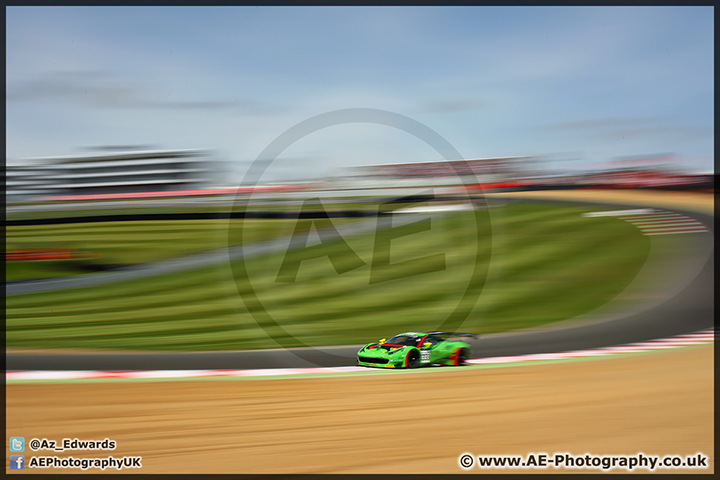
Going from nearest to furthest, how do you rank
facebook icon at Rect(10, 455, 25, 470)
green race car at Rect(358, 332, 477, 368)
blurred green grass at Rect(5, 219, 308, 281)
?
facebook icon at Rect(10, 455, 25, 470) → green race car at Rect(358, 332, 477, 368) → blurred green grass at Rect(5, 219, 308, 281)

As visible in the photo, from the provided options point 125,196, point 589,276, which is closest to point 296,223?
point 125,196

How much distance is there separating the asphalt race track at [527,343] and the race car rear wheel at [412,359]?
1.04m

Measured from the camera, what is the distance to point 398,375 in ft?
28.3

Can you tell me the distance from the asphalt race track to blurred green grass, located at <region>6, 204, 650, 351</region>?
96cm

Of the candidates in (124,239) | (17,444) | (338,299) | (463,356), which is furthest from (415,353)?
(124,239)

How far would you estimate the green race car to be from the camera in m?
9.23

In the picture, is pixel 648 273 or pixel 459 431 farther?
pixel 648 273

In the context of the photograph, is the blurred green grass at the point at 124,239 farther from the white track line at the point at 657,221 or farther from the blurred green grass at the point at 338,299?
the white track line at the point at 657,221

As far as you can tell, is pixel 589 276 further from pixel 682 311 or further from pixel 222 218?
pixel 222 218

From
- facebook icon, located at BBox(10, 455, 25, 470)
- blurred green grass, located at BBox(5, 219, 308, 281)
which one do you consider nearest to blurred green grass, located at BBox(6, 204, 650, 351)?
blurred green grass, located at BBox(5, 219, 308, 281)

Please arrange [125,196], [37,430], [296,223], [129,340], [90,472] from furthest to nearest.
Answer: [125,196] → [296,223] → [129,340] → [37,430] → [90,472]

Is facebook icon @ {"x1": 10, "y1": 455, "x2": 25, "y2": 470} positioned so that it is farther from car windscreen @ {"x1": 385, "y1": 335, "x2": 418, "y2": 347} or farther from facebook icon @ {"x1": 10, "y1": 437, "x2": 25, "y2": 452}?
car windscreen @ {"x1": 385, "y1": 335, "x2": 418, "y2": 347}

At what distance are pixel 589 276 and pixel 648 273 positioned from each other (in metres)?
1.77

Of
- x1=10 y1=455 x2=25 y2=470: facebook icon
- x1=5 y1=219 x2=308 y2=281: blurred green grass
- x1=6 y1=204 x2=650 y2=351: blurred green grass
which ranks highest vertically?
x1=5 y1=219 x2=308 y2=281: blurred green grass
